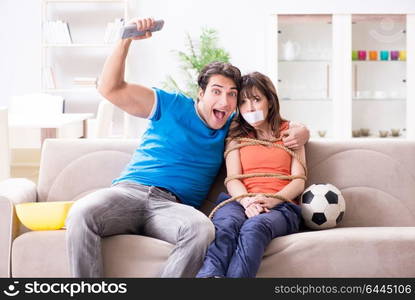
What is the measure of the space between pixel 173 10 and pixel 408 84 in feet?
8.02

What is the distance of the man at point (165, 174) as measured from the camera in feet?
7.45

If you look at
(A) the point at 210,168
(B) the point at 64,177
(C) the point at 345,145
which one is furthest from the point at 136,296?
(C) the point at 345,145

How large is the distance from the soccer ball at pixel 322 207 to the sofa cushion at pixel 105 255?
0.59m

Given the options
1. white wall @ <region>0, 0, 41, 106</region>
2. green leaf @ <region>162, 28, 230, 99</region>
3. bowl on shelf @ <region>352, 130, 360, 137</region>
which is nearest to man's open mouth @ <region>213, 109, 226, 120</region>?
green leaf @ <region>162, 28, 230, 99</region>

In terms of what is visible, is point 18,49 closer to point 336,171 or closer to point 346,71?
point 346,71

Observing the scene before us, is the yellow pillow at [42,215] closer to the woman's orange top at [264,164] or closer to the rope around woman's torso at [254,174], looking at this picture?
the rope around woman's torso at [254,174]

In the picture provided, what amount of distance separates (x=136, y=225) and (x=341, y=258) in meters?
0.75

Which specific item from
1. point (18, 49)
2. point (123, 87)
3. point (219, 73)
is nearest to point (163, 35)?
point (18, 49)

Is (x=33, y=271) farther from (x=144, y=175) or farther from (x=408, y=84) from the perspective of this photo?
(x=408, y=84)

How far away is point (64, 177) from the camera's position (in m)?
2.93

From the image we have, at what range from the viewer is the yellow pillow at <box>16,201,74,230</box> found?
2525 mm

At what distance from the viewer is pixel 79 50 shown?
6.93 meters

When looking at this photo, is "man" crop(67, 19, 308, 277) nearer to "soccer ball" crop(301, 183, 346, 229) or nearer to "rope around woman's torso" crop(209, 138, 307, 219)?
"rope around woman's torso" crop(209, 138, 307, 219)

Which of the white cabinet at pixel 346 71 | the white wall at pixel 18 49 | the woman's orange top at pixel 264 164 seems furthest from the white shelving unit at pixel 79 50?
the woman's orange top at pixel 264 164
